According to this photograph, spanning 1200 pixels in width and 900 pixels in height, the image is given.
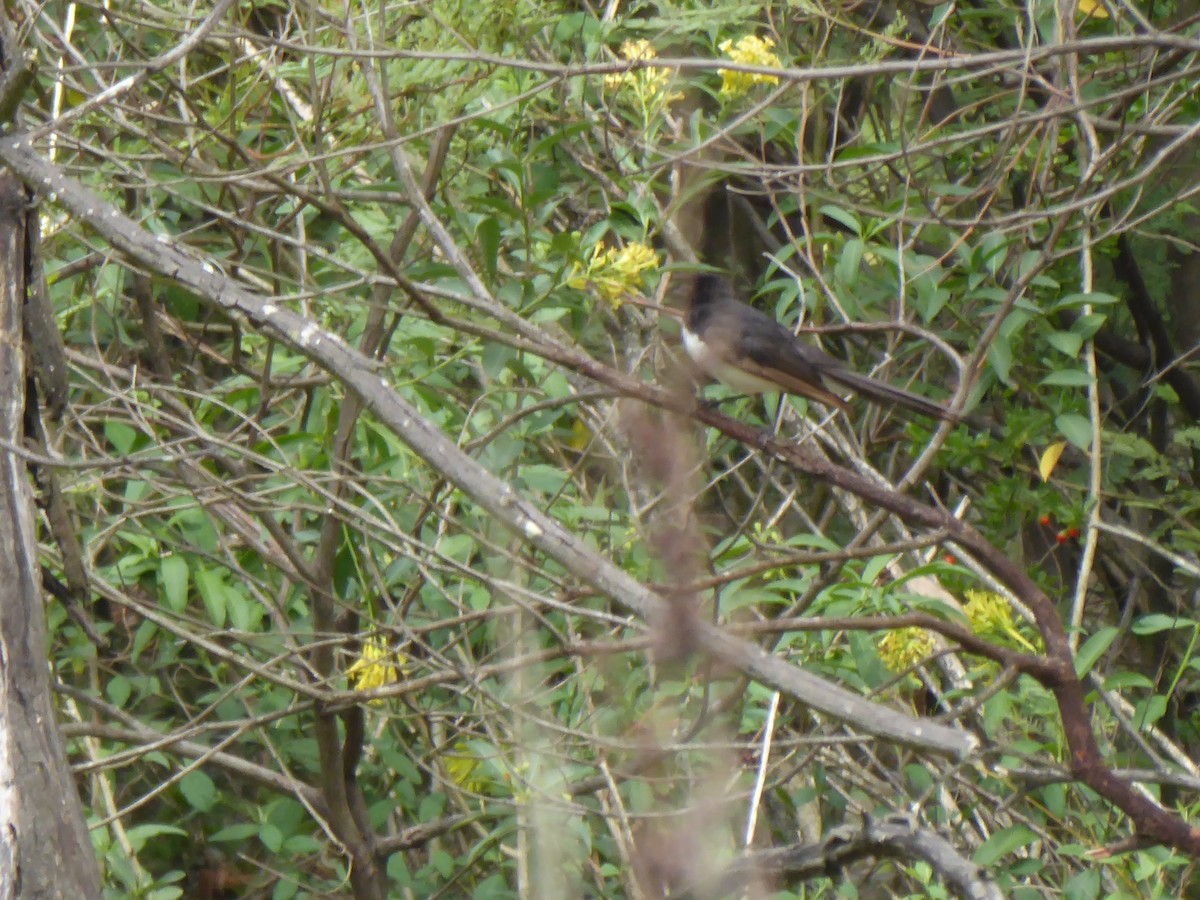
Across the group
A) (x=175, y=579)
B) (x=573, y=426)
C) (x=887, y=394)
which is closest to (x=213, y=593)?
(x=175, y=579)

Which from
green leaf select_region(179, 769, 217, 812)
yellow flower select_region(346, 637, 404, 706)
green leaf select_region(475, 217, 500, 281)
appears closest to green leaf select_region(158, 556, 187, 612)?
yellow flower select_region(346, 637, 404, 706)

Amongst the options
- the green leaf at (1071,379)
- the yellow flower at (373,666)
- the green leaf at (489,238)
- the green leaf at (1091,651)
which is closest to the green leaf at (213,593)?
the yellow flower at (373,666)

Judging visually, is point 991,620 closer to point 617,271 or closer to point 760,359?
point 617,271

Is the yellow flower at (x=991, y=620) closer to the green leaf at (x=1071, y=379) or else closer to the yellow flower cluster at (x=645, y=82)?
the green leaf at (x=1071, y=379)

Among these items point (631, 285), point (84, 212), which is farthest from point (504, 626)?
point (84, 212)

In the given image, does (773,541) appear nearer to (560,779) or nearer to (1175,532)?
(560,779)

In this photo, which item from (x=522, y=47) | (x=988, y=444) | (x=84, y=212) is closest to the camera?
(x=84, y=212)

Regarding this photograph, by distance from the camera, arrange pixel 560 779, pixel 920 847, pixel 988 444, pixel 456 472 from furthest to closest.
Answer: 1. pixel 988 444
2. pixel 560 779
3. pixel 920 847
4. pixel 456 472

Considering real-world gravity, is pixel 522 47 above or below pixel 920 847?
above

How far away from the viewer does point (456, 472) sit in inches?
76.1

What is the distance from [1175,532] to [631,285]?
2349mm

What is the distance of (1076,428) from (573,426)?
162 cm

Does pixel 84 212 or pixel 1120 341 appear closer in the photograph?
pixel 84 212

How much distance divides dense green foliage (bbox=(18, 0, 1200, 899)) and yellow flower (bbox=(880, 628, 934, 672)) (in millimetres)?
11
